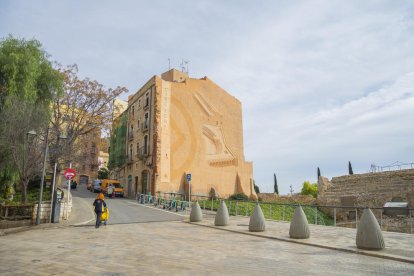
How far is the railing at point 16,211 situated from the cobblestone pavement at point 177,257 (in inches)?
201

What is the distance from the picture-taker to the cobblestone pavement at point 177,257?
22.2 feet

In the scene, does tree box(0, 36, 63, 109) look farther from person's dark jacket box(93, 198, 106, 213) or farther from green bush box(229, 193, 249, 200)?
green bush box(229, 193, 249, 200)

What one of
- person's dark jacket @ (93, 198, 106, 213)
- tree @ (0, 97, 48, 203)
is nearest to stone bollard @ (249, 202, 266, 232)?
person's dark jacket @ (93, 198, 106, 213)

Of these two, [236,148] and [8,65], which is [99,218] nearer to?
[8,65]

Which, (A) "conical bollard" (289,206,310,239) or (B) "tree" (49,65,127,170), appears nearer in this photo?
(A) "conical bollard" (289,206,310,239)

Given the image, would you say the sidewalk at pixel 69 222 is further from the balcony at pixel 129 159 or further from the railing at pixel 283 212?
the balcony at pixel 129 159

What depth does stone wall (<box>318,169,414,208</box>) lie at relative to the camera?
33.1m

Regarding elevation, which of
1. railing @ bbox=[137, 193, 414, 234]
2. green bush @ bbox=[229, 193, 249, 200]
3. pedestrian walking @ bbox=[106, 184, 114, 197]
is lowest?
railing @ bbox=[137, 193, 414, 234]

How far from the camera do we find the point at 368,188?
36156 millimetres

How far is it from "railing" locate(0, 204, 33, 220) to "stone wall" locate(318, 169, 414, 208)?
3162cm

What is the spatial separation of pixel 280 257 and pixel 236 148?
1277 inches

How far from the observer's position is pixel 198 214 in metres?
17.0

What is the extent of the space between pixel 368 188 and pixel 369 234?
30.1 m

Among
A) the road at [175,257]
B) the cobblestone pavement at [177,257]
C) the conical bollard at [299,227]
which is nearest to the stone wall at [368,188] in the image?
the road at [175,257]
